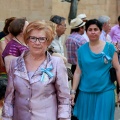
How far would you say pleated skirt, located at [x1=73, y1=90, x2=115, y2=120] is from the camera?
657 cm

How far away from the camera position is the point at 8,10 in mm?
17250

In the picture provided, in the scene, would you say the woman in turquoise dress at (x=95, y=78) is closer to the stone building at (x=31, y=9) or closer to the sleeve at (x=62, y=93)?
the sleeve at (x=62, y=93)

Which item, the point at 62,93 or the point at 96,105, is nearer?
the point at 62,93

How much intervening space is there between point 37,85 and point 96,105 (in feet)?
7.85

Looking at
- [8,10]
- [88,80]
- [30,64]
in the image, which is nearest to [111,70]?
[88,80]

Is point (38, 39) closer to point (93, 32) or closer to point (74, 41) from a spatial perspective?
point (93, 32)

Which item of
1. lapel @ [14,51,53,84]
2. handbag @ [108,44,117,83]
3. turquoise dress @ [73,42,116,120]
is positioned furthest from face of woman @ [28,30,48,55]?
handbag @ [108,44,117,83]

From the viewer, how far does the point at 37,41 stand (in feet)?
14.5

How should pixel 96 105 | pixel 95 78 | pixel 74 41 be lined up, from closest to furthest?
pixel 95 78 → pixel 96 105 → pixel 74 41

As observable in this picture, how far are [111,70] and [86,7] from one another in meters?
16.0

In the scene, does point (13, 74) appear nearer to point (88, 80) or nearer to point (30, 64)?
point (30, 64)

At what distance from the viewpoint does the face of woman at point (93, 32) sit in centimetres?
657

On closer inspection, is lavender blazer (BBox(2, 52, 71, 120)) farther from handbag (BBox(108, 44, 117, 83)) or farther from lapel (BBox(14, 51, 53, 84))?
handbag (BBox(108, 44, 117, 83))

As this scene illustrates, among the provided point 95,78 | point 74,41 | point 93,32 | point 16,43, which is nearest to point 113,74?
point 95,78
